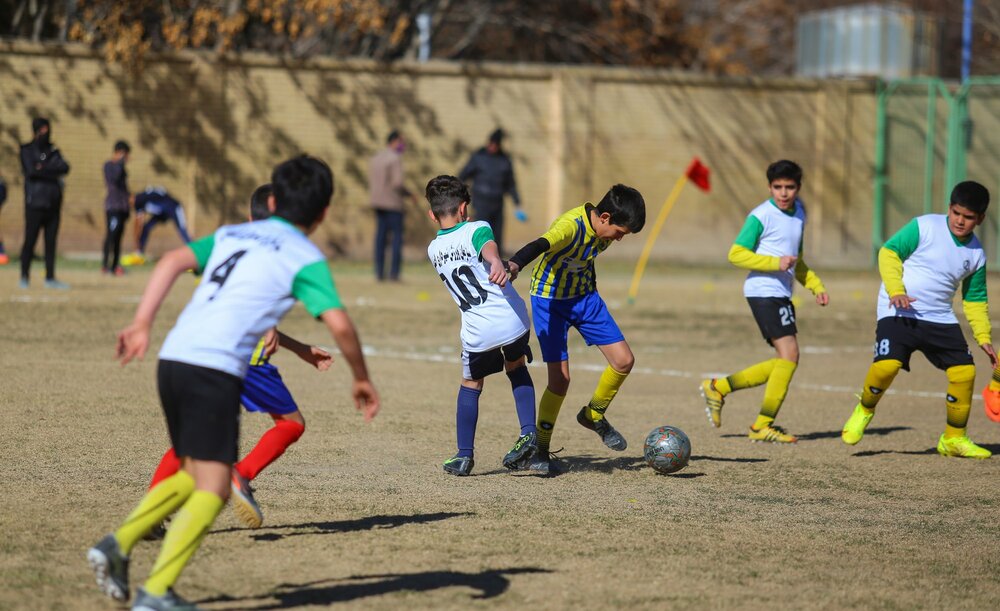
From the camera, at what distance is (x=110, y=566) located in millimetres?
4738

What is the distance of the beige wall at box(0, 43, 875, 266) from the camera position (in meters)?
22.8

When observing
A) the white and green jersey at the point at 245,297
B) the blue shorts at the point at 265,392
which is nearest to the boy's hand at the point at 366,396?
the white and green jersey at the point at 245,297

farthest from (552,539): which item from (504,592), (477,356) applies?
(477,356)

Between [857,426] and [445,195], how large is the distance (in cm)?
341

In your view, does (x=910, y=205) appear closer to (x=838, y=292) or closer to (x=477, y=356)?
(x=838, y=292)

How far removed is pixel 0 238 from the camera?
2173 cm

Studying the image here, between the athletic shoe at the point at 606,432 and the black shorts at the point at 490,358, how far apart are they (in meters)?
0.81

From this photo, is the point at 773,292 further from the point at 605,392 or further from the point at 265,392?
the point at 265,392

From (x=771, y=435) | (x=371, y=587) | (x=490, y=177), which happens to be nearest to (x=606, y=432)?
(x=771, y=435)

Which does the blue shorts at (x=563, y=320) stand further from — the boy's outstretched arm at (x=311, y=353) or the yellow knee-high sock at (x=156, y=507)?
the yellow knee-high sock at (x=156, y=507)

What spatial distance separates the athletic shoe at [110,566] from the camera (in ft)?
15.5

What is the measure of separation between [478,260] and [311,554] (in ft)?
7.02

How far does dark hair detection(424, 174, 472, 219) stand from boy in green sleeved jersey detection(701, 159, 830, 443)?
2628 millimetres

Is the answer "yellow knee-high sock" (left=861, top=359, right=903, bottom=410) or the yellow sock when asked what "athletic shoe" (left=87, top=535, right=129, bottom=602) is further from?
"yellow knee-high sock" (left=861, top=359, right=903, bottom=410)
